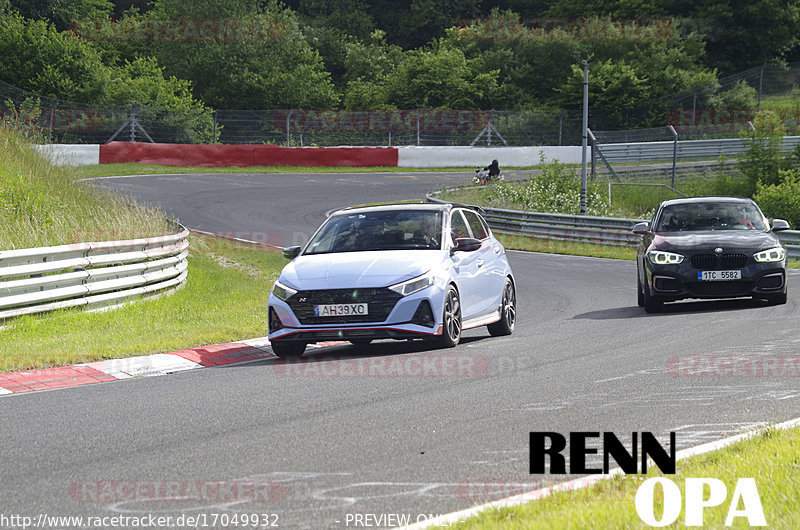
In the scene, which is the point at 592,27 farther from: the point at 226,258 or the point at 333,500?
the point at 333,500

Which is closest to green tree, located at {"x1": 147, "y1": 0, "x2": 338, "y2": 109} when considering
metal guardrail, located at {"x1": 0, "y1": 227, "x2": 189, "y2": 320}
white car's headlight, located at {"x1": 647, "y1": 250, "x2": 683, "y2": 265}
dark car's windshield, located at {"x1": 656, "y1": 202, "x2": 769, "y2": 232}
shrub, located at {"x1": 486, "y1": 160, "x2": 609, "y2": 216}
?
shrub, located at {"x1": 486, "y1": 160, "x2": 609, "y2": 216}

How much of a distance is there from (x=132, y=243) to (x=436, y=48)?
6693 cm

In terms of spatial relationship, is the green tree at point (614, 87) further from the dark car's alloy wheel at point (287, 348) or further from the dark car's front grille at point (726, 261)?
the dark car's alloy wheel at point (287, 348)

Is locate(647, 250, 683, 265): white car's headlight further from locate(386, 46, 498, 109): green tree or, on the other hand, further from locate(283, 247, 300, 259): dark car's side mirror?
locate(386, 46, 498, 109): green tree

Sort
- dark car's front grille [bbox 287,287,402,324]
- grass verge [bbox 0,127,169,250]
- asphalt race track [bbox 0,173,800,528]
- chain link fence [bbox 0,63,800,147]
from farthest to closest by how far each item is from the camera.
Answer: chain link fence [bbox 0,63,800,147], grass verge [bbox 0,127,169,250], dark car's front grille [bbox 287,287,402,324], asphalt race track [bbox 0,173,800,528]

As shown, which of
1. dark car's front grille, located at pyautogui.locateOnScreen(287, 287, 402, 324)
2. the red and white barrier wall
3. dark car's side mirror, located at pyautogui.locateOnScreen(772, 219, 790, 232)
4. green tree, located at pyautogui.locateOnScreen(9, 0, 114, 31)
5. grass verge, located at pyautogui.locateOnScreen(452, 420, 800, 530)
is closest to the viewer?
grass verge, located at pyautogui.locateOnScreen(452, 420, 800, 530)

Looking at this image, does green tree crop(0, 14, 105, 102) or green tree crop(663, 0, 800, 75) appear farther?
green tree crop(663, 0, 800, 75)

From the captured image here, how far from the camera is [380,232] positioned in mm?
12203

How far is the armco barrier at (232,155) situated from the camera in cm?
4859

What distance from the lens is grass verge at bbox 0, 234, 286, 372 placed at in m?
11.0

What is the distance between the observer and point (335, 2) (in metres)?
88.2

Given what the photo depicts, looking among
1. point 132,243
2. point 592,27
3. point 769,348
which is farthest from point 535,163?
point 769,348

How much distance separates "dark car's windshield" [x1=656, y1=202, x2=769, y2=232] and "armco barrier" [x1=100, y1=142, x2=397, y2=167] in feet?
117

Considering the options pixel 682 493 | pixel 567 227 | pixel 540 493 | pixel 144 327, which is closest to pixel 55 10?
pixel 567 227
